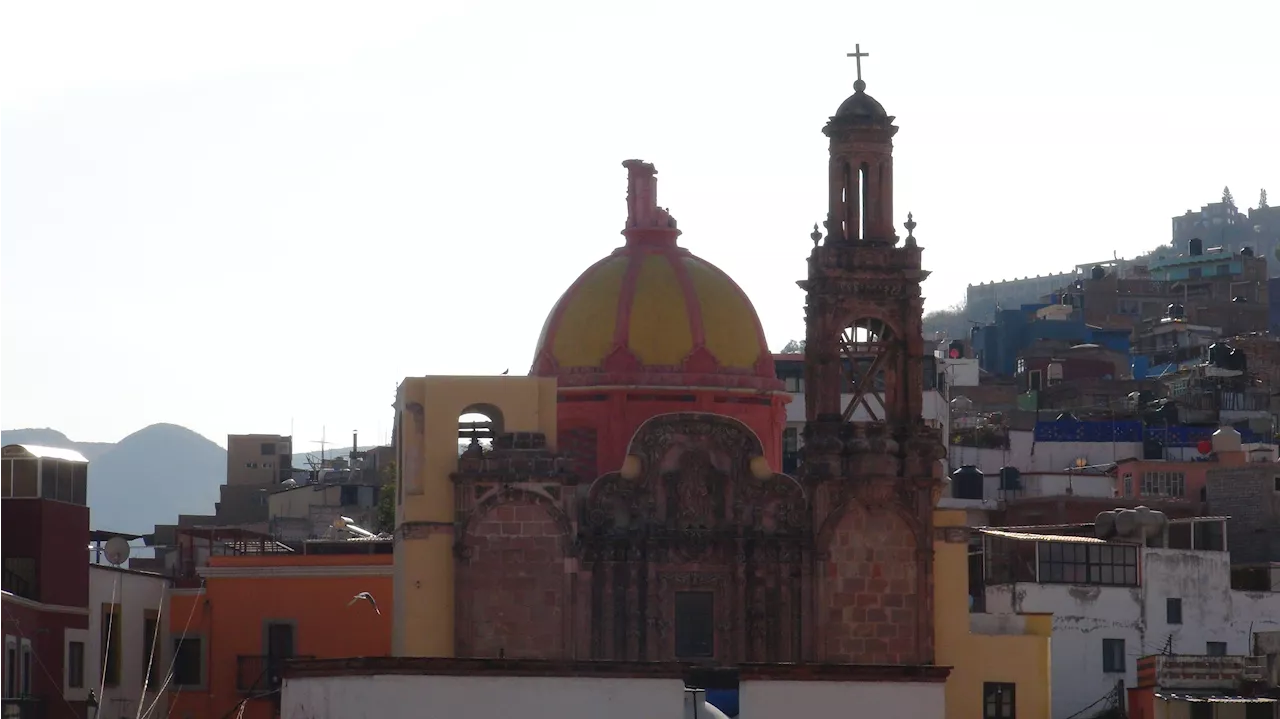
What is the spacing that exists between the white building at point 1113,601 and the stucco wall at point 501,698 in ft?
87.3

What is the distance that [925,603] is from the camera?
179ft

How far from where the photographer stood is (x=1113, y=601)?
6912cm

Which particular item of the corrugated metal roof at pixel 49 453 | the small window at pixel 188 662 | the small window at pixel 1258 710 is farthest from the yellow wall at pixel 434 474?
the small window at pixel 1258 710

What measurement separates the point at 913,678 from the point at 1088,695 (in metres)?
25.3

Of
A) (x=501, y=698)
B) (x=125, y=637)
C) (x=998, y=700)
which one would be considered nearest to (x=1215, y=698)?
(x=998, y=700)

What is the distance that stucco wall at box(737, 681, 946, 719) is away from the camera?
42531 mm

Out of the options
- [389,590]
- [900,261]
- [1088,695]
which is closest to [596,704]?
[900,261]

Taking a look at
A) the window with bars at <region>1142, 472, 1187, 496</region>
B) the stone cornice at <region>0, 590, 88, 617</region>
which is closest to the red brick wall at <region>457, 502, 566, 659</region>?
the stone cornice at <region>0, 590, 88, 617</region>

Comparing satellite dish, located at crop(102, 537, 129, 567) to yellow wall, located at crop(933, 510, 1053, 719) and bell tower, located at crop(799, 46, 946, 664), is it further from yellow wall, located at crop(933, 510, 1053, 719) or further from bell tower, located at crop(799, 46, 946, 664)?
yellow wall, located at crop(933, 510, 1053, 719)

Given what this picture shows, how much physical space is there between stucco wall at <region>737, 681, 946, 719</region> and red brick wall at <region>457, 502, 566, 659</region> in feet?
38.9

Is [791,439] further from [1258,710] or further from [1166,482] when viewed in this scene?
[1258,710]

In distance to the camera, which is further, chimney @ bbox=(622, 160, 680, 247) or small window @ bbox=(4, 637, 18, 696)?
chimney @ bbox=(622, 160, 680, 247)

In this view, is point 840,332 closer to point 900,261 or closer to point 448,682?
point 900,261

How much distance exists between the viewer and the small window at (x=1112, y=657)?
6838 centimetres
